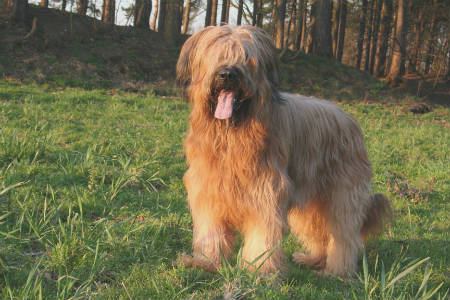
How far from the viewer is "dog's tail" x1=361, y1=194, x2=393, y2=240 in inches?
147

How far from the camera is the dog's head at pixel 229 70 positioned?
2758 mm

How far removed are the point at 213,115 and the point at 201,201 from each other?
712mm

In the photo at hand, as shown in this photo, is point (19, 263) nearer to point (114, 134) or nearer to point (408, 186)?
point (114, 134)

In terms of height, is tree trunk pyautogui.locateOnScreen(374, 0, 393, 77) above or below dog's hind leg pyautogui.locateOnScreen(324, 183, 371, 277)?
above

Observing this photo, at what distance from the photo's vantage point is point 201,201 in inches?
125

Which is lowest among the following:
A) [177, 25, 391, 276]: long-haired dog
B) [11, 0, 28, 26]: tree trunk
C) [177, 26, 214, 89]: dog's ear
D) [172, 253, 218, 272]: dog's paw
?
[172, 253, 218, 272]: dog's paw

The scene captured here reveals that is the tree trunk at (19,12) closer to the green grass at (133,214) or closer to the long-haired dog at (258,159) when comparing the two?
the green grass at (133,214)

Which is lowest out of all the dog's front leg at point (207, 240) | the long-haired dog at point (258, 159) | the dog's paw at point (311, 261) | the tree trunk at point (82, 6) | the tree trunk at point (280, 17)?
the dog's paw at point (311, 261)

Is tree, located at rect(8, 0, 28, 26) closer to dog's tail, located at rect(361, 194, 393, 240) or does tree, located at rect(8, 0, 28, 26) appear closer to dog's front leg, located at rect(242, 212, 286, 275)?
dog's front leg, located at rect(242, 212, 286, 275)

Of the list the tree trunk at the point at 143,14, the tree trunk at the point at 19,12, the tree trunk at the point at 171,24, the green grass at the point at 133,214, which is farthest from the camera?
the tree trunk at the point at 143,14

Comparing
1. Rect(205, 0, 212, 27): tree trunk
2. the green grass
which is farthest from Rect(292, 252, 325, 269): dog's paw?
Rect(205, 0, 212, 27): tree trunk

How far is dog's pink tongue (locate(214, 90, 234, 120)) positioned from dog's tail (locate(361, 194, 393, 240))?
6.06 feet

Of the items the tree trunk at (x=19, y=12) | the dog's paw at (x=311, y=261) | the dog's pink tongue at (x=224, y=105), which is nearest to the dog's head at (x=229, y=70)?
the dog's pink tongue at (x=224, y=105)

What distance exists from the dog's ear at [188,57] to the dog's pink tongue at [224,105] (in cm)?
50
